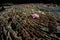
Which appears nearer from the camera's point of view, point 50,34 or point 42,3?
point 50,34

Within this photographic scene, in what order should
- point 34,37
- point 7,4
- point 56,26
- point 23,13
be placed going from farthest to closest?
point 7,4
point 23,13
point 56,26
point 34,37

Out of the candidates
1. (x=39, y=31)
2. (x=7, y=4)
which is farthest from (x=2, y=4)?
(x=39, y=31)

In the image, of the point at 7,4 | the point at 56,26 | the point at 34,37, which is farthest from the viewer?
the point at 7,4

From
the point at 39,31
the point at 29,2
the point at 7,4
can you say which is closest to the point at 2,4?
the point at 7,4

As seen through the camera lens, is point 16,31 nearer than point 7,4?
Yes

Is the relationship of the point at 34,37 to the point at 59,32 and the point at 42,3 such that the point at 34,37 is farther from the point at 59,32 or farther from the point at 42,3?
the point at 42,3

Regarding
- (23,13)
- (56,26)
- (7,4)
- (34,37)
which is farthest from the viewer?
(7,4)

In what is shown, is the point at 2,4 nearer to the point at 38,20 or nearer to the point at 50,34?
the point at 38,20

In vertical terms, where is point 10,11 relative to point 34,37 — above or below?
above
